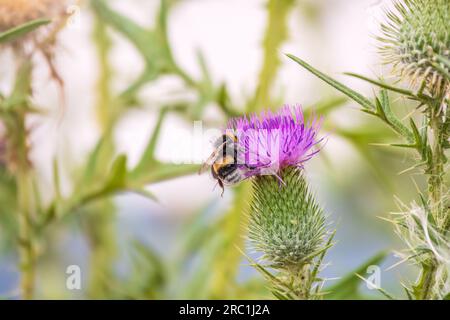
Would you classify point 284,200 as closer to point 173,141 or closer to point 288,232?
point 288,232

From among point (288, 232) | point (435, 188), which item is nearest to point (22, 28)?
point (288, 232)

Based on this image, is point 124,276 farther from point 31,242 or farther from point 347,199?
point 347,199

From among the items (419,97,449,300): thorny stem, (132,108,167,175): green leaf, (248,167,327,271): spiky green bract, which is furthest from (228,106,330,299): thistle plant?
(132,108,167,175): green leaf

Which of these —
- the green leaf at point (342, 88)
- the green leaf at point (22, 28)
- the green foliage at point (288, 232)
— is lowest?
the green foliage at point (288, 232)

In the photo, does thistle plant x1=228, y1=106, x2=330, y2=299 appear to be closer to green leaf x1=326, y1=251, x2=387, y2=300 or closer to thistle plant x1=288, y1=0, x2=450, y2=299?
thistle plant x1=288, y1=0, x2=450, y2=299

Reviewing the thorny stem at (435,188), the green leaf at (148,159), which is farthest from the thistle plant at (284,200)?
the green leaf at (148,159)

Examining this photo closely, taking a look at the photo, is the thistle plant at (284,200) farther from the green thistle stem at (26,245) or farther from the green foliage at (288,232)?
the green thistle stem at (26,245)

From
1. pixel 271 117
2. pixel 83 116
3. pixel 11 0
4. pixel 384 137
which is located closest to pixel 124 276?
pixel 83 116
